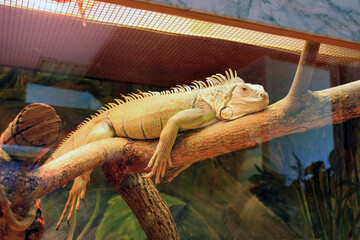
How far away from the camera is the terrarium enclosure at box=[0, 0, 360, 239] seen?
69.9 inches

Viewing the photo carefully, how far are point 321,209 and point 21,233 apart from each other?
306cm

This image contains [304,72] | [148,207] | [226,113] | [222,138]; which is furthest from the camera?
[148,207]

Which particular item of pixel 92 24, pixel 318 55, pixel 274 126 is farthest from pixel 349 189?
pixel 92 24

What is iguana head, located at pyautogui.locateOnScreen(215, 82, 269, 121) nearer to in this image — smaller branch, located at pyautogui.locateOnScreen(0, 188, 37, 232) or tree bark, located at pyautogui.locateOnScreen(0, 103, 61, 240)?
tree bark, located at pyautogui.locateOnScreen(0, 103, 61, 240)

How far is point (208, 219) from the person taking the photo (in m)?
3.56

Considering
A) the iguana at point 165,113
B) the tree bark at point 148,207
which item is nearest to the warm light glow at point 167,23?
the iguana at point 165,113

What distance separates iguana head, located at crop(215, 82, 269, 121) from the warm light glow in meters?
0.41

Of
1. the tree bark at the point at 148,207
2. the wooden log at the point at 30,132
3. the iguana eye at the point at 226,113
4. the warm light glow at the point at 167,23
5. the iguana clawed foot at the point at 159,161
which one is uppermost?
the warm light glow at the point at 167,23

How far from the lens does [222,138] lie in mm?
2418

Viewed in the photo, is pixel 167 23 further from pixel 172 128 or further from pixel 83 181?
pixel 83 181

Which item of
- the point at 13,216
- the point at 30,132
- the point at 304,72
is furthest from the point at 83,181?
the point at 304,72

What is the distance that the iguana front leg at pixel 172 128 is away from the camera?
96.5 inches

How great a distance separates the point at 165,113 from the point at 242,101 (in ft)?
1.96

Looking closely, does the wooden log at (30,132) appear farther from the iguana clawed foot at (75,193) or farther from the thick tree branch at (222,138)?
the iguana clawed foot at (75,193)
